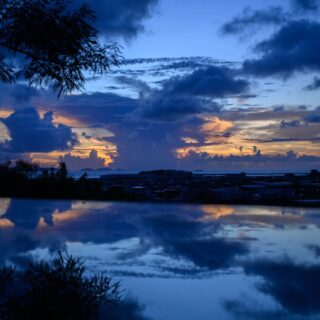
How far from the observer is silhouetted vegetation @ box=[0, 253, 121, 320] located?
3.26 metres

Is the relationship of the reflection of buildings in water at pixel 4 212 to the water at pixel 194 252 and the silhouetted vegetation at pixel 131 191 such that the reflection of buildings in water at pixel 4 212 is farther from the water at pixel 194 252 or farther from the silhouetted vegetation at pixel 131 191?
the silhouetted vegetation at pixel 131 191

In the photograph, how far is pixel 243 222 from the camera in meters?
8.65

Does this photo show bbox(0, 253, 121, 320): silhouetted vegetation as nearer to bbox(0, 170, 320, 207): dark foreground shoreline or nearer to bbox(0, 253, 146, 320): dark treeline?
bbox(0, 253, 146, 320): dark treeline

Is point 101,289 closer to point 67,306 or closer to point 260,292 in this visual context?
point 67,306

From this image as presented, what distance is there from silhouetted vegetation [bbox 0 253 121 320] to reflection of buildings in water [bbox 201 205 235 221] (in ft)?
16.1

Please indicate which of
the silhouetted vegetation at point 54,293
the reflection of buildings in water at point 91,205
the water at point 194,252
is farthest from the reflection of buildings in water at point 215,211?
the silhouetted vegetation at point 54,293

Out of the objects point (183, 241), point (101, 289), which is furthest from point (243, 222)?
point (101, 289)

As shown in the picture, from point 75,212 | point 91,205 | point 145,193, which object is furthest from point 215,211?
point 145,193

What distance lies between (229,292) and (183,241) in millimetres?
2434

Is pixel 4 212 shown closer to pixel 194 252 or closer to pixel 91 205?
pixel 91 205

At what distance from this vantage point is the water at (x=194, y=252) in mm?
3939

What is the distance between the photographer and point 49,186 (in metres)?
14.8

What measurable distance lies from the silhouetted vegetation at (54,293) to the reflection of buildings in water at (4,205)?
572cm

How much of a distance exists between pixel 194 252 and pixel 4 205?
737 centimetres
